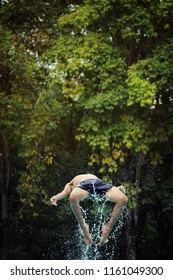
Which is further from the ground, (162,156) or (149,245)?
(162,156)

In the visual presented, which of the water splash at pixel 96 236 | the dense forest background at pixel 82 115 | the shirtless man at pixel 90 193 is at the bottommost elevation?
the shirtless man at pixel 90 193

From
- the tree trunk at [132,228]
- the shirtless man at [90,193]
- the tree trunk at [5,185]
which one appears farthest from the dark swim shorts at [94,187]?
the tree trunk at [5,185]

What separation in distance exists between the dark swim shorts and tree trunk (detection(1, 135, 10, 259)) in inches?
200

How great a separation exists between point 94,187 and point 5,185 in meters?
5.53

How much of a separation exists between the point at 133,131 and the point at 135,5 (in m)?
2.11

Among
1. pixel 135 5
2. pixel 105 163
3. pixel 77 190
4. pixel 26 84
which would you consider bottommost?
pixel 77 190

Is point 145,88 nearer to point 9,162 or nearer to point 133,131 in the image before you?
point 133,131

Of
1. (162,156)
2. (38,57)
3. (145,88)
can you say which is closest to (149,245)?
(162,156)

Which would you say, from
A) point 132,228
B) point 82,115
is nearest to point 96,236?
point 132,228

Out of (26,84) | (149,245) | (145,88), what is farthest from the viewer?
(149,245)

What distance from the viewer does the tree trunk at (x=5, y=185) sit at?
10375mm

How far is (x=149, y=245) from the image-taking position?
10.9m

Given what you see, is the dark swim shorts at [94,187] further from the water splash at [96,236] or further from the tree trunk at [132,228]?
the tree trunk at [132,228]

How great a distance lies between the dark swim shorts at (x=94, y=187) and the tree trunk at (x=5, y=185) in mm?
5092
